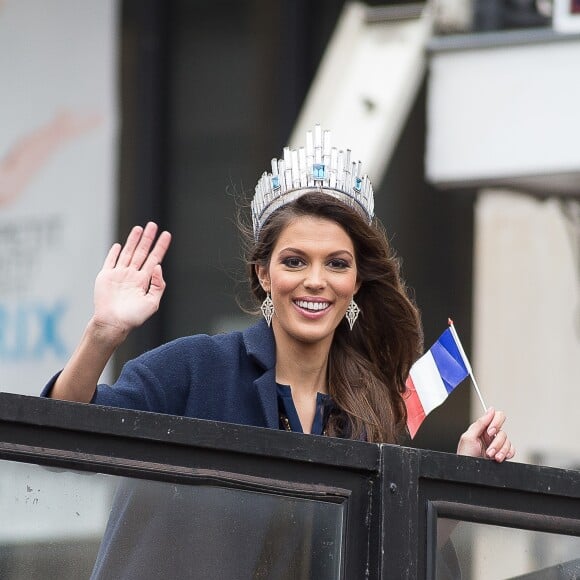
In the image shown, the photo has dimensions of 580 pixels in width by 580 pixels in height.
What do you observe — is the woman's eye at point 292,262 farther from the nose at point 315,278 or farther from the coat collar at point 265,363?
the coat collar at point 265,363

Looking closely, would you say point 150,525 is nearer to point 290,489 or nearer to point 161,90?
point 290,489

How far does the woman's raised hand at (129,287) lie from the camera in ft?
8.98

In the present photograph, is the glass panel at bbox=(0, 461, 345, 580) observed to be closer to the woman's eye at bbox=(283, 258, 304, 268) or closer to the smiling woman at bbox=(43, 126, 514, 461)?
the smiling woman at bbox=(43, 126, 514, 461)

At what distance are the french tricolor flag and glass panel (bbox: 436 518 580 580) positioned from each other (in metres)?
0.63

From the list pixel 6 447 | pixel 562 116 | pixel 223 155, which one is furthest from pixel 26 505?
pixel 223 155

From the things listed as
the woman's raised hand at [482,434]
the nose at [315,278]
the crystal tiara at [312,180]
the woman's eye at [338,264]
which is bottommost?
the woman's raised hand at [482,434]

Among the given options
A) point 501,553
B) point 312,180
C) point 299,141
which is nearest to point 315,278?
point 312,180

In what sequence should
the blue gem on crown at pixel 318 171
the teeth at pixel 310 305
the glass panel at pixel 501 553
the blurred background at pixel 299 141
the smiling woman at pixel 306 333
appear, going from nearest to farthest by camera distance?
1. the glass panel at pixel 501 553
2. the smiling woman at pixel 306 333
3. the teeth at pixel 310 305
4. the blue gem on crown at pixel 318 171
5. the blurred background at pixel 299 141

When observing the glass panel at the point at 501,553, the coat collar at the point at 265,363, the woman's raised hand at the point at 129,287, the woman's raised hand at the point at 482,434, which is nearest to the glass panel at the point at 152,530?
the glass panel at the point at 501,553

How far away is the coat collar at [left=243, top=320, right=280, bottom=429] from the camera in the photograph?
312 cm

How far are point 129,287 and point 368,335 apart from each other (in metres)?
0.83

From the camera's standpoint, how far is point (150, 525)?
227cm

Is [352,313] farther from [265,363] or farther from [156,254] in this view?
[156,254]

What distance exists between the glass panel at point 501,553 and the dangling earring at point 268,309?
1.00m
